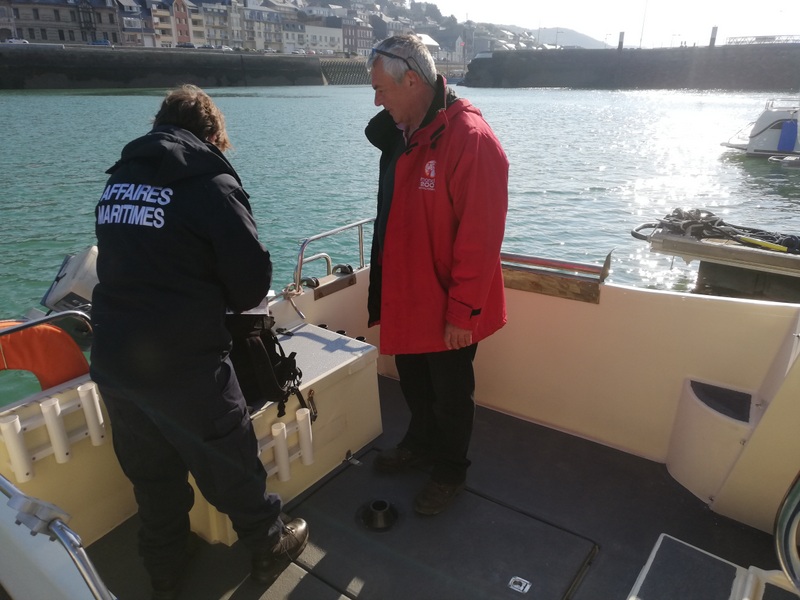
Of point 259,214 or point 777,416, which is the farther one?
point 259,214

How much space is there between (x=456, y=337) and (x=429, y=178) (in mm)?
596

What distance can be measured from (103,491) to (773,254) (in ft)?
25.6

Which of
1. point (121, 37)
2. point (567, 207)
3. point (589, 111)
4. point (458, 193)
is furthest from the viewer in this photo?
point (121, 37)

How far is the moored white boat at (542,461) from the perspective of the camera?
208 centimetres

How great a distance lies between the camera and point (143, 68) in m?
51.0

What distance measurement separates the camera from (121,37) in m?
70.9

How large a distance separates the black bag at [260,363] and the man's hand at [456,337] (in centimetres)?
59

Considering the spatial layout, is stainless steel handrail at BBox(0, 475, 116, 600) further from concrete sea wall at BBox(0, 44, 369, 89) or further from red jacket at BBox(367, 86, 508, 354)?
concrete sea wall at BBox(0, 44, 369, 89)

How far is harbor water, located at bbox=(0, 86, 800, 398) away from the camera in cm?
1169

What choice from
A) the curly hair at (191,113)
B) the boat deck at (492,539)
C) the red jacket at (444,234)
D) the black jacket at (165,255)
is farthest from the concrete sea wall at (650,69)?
the black jacket at (165,255)

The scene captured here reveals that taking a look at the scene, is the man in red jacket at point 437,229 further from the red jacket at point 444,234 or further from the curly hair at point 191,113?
the curly hair at point 191,113

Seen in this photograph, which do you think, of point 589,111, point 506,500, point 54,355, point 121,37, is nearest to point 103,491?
point 54,355

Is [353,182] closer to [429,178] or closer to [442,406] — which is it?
[442,406]

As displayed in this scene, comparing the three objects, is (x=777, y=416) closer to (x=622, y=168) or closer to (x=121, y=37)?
(x=622, y=168)
